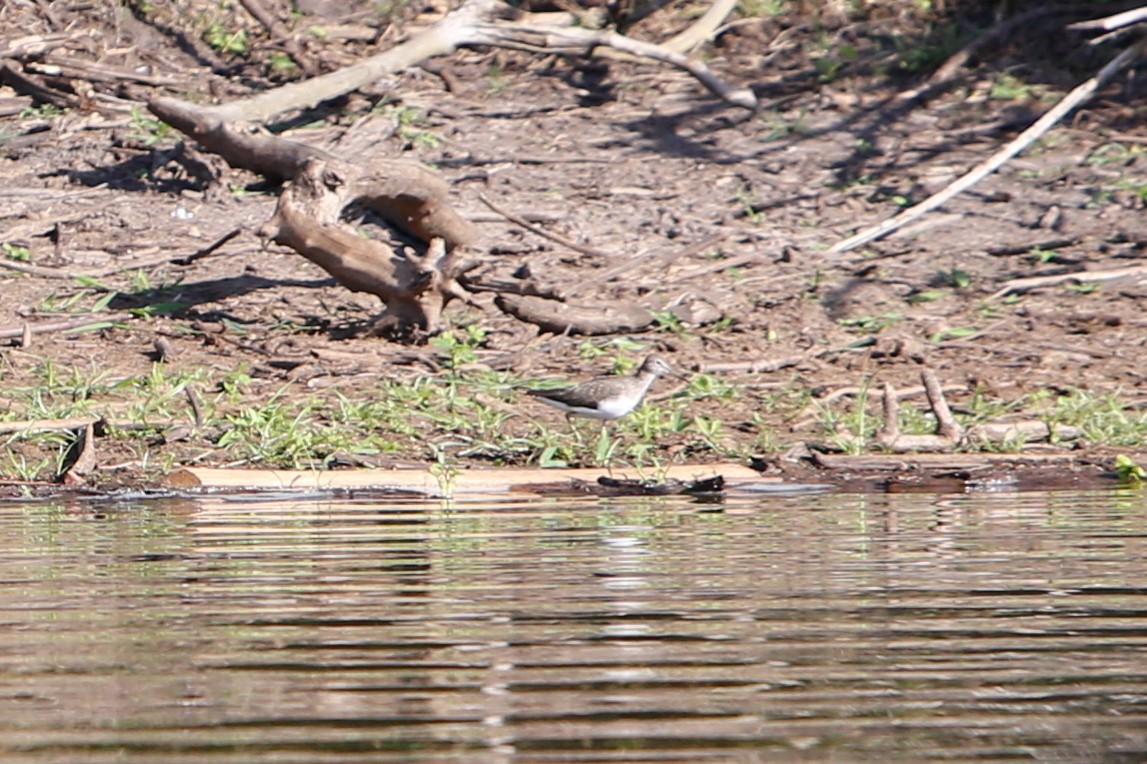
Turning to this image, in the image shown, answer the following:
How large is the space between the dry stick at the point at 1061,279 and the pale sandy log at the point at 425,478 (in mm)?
4606

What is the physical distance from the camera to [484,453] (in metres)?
10.6

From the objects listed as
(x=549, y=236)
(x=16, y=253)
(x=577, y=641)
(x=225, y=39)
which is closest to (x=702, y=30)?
(x=549, y=236)

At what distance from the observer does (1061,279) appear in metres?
14.0

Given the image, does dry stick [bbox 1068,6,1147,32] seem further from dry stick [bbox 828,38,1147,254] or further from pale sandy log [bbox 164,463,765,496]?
pale sandy log [bbox 164,463,765,496]

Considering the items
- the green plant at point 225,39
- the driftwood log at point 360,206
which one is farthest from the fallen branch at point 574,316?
the green plant at point 225,39

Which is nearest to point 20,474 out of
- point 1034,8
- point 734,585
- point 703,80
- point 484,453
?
point 484,453

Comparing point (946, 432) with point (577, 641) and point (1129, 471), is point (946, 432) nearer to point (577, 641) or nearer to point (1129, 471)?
point (1129, 471)

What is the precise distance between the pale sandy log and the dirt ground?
41cm

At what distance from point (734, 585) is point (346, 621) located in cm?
125

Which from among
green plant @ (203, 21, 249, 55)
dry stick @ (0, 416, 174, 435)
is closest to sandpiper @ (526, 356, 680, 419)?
dry stick @ (0, 416, 174, 435)

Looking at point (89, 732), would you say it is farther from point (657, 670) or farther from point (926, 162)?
point (926, 162)

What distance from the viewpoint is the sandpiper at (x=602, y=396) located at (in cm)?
1052

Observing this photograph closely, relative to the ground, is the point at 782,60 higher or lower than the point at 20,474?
higher

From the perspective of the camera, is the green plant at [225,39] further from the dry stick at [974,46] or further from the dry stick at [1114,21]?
the dry stick at [1114,21]
